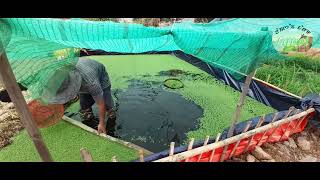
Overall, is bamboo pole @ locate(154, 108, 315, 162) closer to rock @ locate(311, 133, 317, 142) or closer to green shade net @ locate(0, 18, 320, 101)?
rock @ locate(311, 133, 317, 142)

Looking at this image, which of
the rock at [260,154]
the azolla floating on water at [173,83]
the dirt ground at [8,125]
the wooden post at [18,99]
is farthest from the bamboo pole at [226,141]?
the azolla floating on water at [173,83]

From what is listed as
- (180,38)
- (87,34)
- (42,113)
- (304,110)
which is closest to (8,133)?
(42,113)

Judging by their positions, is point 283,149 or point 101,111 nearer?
point 101,111

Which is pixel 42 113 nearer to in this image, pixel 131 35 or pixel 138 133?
pixel 138 133

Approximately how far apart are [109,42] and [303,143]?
3190 millimetres

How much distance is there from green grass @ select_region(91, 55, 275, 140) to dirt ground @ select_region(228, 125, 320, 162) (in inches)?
28.0

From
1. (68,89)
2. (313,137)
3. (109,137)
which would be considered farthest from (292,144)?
(68,89)

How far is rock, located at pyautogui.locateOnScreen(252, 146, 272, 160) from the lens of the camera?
347 centimetres

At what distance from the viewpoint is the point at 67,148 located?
348cm

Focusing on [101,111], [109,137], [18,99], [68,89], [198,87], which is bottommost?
[198,87]

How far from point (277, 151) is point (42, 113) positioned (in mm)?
3278

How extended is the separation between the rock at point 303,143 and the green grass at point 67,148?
2.40m

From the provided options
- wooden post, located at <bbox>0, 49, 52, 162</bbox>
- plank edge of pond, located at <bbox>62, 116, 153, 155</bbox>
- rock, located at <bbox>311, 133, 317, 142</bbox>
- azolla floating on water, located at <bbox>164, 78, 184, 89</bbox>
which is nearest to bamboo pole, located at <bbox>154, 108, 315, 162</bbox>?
rock, located at <bbox>311, 133, 317, 142</bbox>

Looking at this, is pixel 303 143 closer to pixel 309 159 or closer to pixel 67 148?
pixel 309 159
